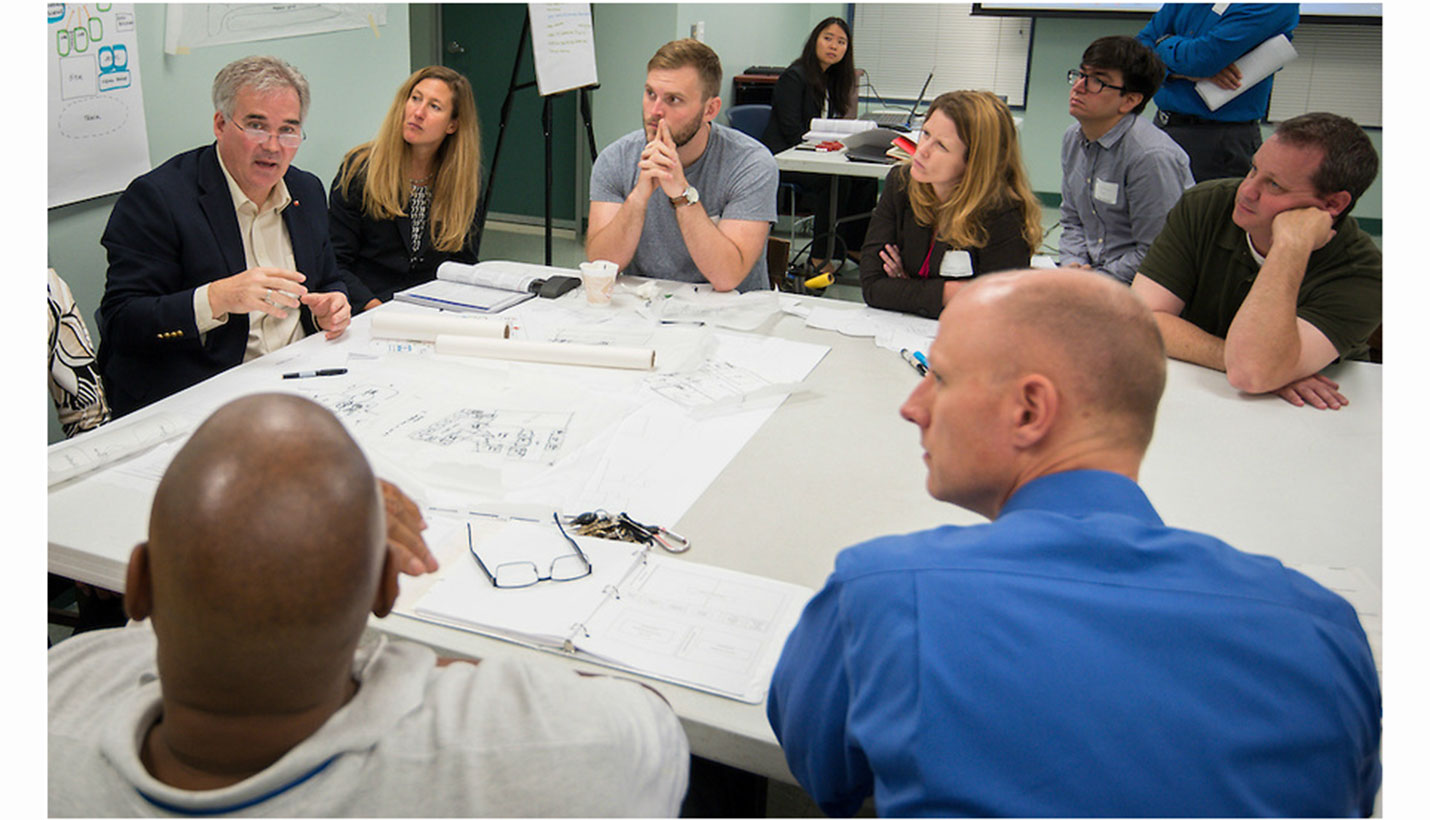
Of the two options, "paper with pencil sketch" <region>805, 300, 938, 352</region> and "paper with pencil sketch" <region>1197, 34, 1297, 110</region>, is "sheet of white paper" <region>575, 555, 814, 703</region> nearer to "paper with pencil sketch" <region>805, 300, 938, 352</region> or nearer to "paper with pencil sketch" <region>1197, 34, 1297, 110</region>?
"paper with pencil sketch" <region>805, 300, 938, 352</region>

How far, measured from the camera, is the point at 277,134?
2102 mm

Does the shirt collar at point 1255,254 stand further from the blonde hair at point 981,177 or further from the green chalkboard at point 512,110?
the green chalkboard at point 512,110

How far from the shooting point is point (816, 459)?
5.51 ft

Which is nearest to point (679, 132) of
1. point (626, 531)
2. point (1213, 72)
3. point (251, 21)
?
point (251, 21)

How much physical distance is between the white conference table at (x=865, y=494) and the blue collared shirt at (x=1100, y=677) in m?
0.28

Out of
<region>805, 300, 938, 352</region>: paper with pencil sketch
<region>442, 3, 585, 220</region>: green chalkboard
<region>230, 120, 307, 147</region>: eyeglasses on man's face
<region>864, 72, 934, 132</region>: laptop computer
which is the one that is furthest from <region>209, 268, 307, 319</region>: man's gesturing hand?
<region>442, 3, 585, 220</region>: green chalkboard

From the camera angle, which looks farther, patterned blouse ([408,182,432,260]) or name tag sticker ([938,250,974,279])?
patterned blouse ([408,182,432,260])

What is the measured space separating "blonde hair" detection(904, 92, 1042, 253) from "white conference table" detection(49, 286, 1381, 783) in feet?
1.95

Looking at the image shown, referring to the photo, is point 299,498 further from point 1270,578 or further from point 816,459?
point 816,459

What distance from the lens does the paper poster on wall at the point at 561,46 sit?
4238mm

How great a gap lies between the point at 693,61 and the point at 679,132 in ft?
0.62

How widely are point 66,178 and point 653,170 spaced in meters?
1.44

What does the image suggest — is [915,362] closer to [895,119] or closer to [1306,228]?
[1306,228]

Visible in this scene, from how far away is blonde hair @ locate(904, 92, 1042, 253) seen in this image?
2.53m
